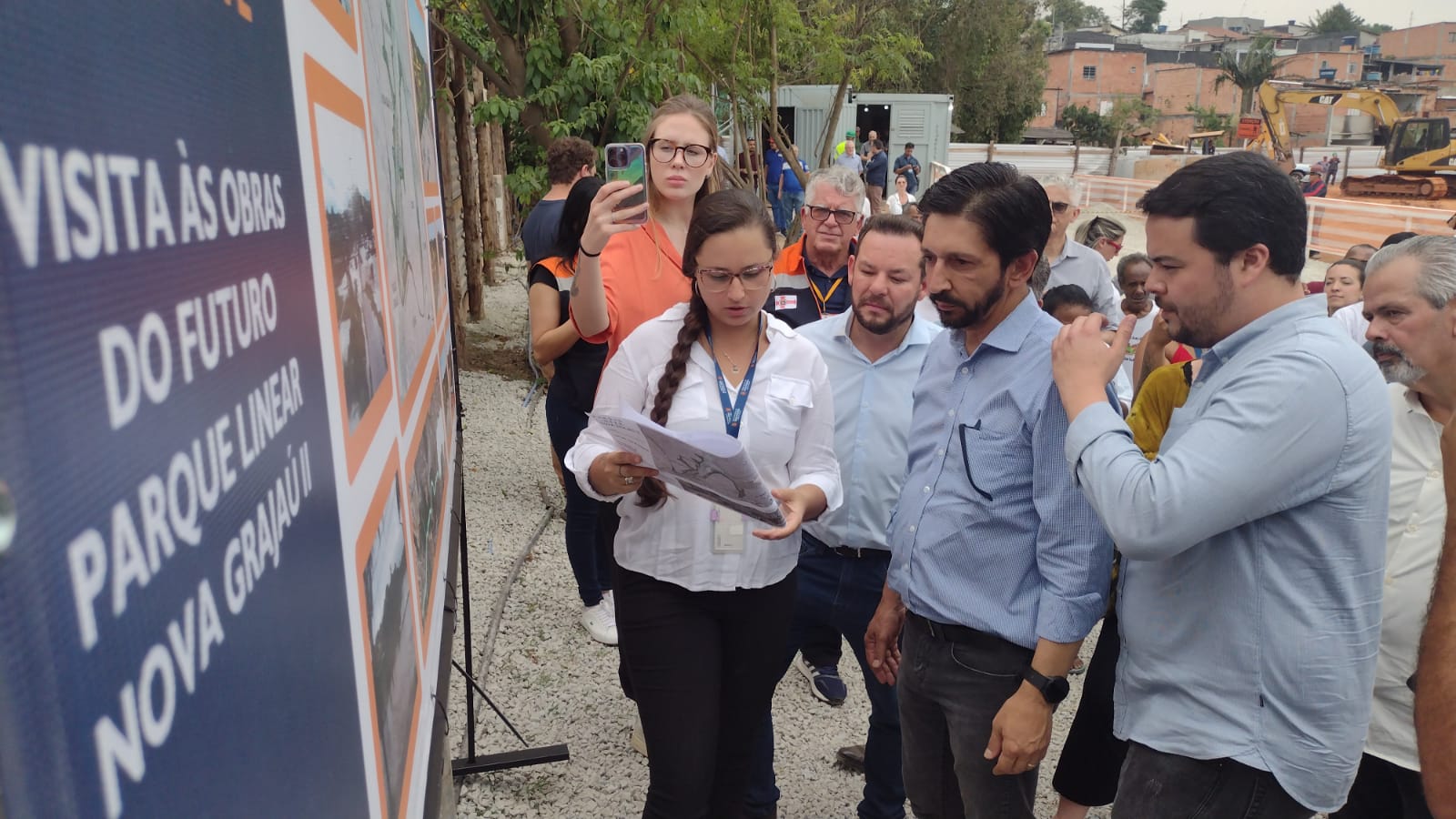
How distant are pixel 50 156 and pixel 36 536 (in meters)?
0.18

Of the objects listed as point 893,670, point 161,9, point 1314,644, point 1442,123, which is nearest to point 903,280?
point 893,670

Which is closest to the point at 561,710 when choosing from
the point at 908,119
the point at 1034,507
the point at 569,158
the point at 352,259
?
the point at 1034,507

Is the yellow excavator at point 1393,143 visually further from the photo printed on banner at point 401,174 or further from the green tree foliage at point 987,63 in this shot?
the photo printed on banner at point 401,174

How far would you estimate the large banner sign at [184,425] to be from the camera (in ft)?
1.39

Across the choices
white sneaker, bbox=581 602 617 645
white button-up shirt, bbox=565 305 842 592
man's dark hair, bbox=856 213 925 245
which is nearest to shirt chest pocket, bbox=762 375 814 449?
white button-up shirt, bbox=565 305 842 592

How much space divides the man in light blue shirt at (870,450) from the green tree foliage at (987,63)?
3698cm

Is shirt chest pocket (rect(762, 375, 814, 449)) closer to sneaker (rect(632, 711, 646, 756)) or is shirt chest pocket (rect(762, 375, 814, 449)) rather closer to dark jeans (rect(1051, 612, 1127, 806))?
dark jeans (rect(1051, 612, 1127, 806))

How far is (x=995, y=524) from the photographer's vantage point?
212 cm

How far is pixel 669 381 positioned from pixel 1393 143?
120 feet

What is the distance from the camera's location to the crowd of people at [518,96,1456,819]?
5.43 ft

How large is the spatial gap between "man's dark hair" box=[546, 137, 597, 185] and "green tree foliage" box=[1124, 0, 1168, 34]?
134m

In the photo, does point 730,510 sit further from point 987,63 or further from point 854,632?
point 987,63

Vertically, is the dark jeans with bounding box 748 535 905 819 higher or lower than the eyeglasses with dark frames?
lower


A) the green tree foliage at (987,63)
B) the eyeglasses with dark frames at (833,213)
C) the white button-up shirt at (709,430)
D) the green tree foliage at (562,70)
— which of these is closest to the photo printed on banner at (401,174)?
the white button-up shirt at (709,430)
